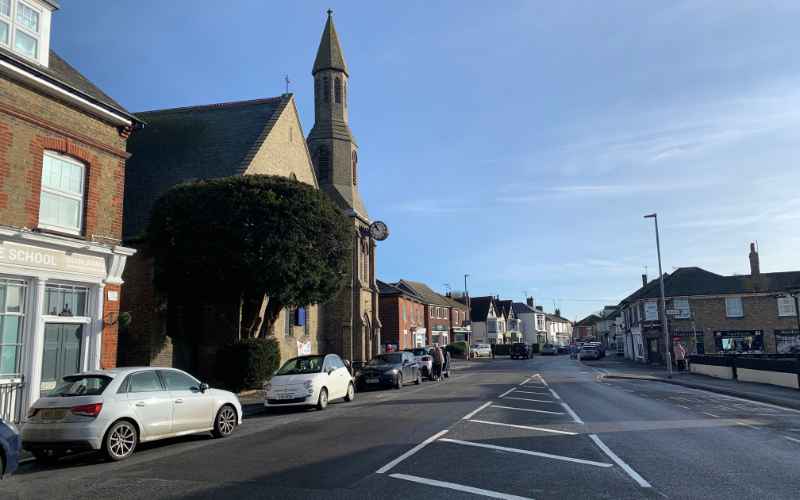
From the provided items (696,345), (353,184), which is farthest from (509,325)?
(353,184)

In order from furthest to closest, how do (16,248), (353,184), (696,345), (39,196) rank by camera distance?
1. (696,345)
2. (353,184)
3. (39,196)
4. (16,248)

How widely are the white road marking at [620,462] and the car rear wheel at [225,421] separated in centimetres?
716

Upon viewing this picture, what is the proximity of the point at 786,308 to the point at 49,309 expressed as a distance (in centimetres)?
→ 4758

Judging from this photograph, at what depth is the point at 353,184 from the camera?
137 feet

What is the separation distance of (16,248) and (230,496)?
975 cm

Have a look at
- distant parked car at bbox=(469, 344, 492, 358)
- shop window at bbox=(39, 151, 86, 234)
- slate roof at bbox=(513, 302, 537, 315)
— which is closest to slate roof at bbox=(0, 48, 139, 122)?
shop window at bbox=(39, 151, 86, 234)

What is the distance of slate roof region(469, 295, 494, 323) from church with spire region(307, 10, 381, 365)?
174 feet

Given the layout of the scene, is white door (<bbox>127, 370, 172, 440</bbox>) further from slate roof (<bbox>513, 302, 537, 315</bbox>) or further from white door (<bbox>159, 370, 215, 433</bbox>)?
slate roof (<bbox>513, 302, 537, 315</bbox>)

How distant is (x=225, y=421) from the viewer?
11.6 metres

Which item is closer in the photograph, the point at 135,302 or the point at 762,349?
the point at 135,302

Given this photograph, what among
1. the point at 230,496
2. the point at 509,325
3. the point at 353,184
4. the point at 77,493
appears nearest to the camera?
the point at 230,496

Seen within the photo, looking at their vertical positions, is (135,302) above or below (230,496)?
above

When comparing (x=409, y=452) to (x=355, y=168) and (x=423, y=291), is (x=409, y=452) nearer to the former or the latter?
(x=355, y=168)

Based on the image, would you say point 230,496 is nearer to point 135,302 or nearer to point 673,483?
point 673,483
